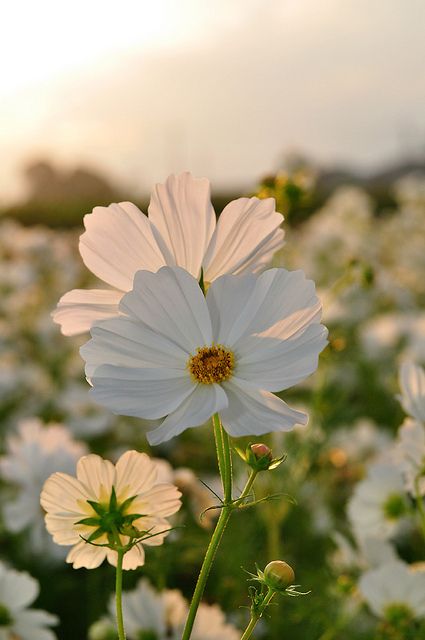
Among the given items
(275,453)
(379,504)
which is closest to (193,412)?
(379,504)

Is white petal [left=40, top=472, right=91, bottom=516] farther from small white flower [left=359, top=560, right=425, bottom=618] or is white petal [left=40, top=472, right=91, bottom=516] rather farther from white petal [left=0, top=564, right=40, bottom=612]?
small white flower [left=359, top=560, right=425, bottom=618]

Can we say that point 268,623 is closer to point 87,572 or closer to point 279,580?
point 87,572

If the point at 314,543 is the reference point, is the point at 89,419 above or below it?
above

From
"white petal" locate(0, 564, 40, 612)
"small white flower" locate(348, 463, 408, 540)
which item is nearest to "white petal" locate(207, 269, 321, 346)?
"white petal" locate(0, 564, 40, 612)

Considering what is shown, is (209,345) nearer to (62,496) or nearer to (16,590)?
(62,496)

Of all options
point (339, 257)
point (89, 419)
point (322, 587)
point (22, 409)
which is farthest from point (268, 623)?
point (339, 257)

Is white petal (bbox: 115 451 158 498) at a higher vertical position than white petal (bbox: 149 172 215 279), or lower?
lower
